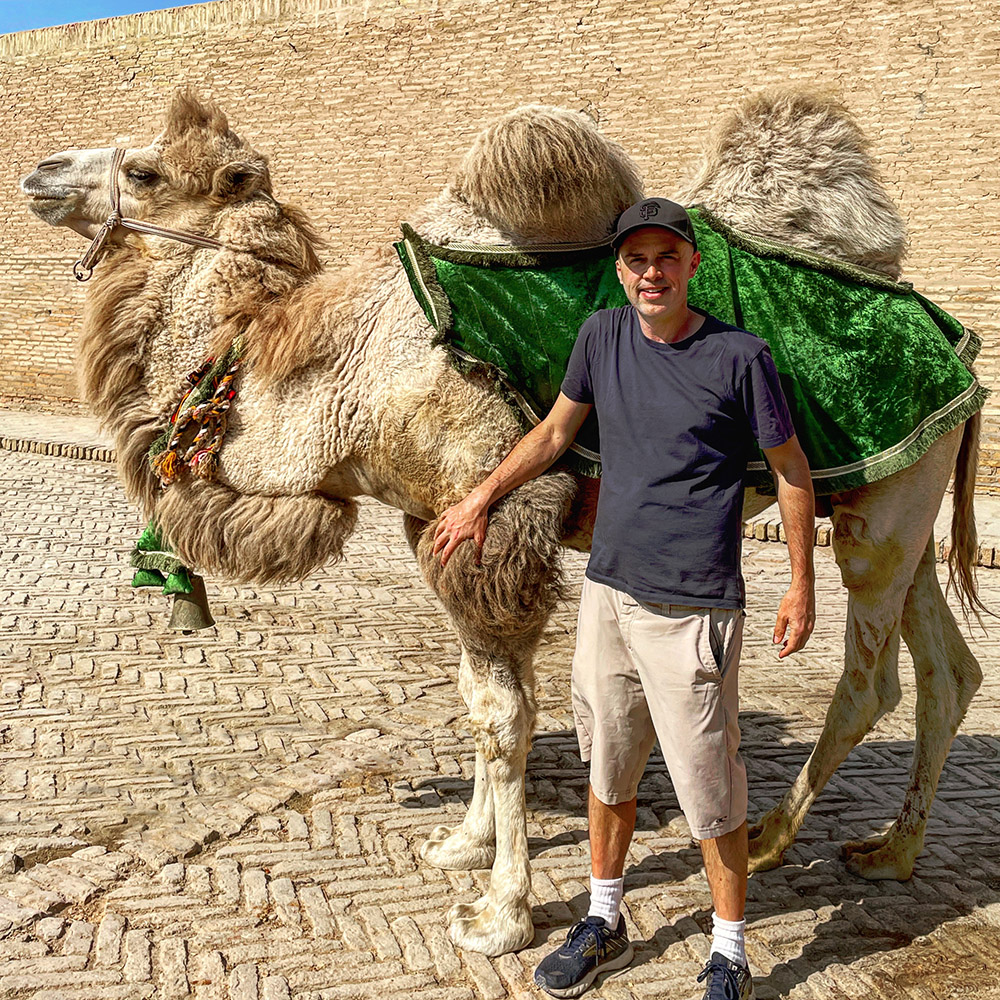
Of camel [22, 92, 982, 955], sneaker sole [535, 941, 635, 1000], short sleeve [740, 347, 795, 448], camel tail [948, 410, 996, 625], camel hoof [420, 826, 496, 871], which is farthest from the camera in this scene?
camel tail [948, 410, 996, 625]

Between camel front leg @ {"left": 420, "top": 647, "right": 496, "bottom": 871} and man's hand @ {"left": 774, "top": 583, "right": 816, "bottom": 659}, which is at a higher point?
man's hand @ {"left": 774, "top": 583, "right": 816, "bottom": 659}

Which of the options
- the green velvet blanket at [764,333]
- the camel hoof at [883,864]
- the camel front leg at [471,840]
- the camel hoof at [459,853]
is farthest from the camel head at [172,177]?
the camel hoof at [883,864]

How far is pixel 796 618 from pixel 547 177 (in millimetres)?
1540

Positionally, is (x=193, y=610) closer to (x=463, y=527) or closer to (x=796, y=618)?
(x=463, y=527)

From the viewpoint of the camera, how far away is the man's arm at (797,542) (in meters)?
2.83

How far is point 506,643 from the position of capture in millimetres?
3406

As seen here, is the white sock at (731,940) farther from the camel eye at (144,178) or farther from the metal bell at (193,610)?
the metal bell at (193,610)

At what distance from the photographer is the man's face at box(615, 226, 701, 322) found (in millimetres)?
2793

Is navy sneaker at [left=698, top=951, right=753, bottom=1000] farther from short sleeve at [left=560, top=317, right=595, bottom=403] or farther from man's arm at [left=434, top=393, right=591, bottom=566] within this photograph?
short sleeve at [left=560, top=317, right=595, bottom=403]

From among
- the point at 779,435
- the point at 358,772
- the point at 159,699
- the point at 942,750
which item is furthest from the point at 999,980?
the point at 159,699

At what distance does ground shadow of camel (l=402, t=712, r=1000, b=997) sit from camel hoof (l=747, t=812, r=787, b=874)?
3cm

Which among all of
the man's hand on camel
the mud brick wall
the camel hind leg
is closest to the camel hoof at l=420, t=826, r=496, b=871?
the camel hind leg

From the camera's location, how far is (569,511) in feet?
11.3

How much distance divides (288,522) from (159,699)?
7.33 ft
